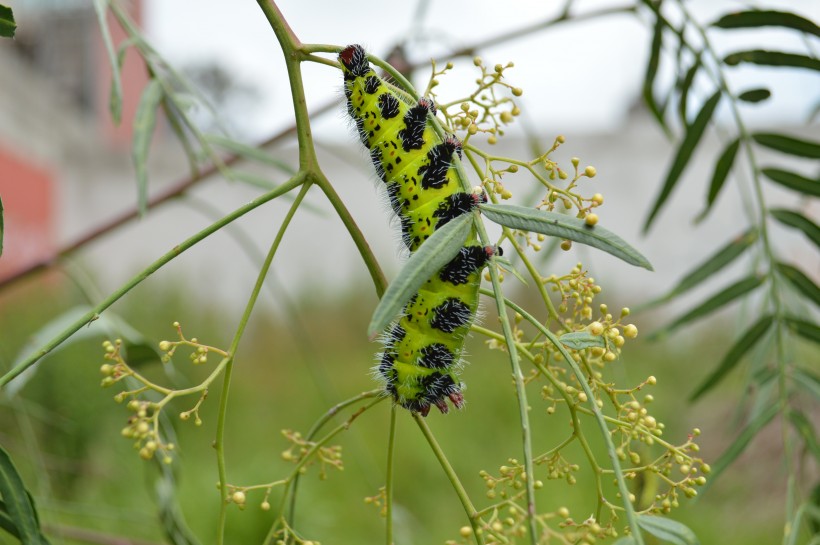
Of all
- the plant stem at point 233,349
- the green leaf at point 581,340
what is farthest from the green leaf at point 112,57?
the green leaf at point 581,340

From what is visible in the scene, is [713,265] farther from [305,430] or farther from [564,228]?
[305,430]

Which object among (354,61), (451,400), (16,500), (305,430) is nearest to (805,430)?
(451,400)

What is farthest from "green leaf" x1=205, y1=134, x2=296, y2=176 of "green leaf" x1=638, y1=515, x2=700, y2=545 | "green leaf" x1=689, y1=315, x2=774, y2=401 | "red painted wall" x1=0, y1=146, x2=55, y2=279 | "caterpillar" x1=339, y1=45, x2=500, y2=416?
"red painted wall" x1=0, y1=146, x2=55, y2=279

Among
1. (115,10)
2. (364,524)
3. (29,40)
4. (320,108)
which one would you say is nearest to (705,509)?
(364,524)

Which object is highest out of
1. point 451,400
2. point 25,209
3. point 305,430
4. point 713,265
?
point 25,209

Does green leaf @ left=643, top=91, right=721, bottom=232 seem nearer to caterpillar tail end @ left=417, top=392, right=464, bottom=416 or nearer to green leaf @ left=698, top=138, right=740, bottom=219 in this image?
green leaf @ left=698, top=138, right=740, bottom=219

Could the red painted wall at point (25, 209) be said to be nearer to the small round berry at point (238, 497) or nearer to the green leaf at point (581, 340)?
the small round berry at point (238, 497)
